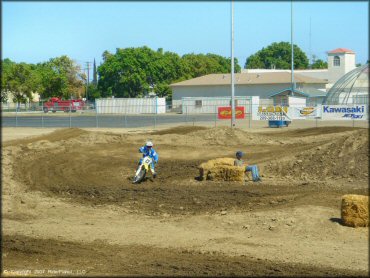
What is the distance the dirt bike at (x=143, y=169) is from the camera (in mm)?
21344

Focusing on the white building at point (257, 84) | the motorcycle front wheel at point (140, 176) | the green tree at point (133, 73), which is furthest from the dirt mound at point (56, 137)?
the green tree at point (133, 73)

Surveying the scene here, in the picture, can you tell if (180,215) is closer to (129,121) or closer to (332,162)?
(332,162)

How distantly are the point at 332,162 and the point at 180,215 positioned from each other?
25.8 ft

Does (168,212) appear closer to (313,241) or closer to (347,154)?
(313,241)

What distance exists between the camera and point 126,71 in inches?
3716

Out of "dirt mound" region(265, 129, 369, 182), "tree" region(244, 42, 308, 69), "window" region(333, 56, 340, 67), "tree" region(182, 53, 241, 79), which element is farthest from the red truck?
"tree" region(244, 42, 308, 69)

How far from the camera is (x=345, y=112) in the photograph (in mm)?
47844

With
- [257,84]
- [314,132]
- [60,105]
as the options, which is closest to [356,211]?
[314,132]

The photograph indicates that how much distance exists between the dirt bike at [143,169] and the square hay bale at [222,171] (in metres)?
2.03

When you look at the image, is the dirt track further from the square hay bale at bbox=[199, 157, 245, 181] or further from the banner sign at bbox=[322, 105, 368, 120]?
A: the banner sign at bbox=[322, 105, 368, 120]

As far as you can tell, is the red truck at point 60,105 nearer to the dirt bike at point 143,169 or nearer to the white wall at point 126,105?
the white wall at point 126,105

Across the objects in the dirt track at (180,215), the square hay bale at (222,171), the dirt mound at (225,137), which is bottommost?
the dirt track at (180,215)

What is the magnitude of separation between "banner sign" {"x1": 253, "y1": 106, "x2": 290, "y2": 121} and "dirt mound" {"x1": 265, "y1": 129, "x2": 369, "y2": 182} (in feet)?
75.3

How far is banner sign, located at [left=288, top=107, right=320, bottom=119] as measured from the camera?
162 ft
